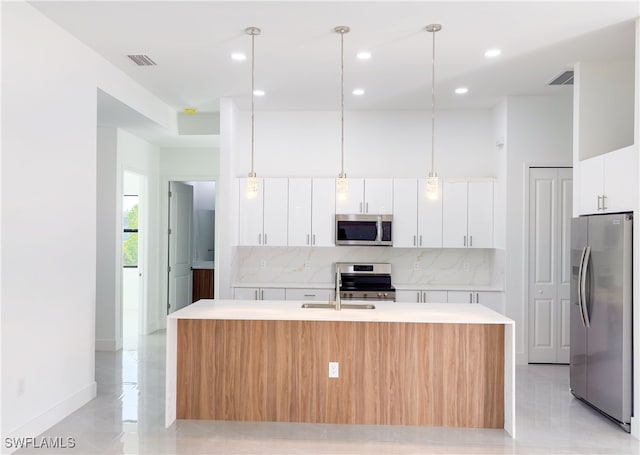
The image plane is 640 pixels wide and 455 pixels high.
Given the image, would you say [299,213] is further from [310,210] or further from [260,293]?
[260,293]

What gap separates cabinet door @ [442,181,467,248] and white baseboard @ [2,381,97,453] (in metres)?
3.97

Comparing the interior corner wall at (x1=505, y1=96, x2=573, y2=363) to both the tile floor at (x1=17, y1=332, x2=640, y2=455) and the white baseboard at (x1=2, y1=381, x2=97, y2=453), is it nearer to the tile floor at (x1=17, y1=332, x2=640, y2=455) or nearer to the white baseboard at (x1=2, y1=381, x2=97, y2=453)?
the tile floor at (x1=17, y1=332, x2=640, y2=455)

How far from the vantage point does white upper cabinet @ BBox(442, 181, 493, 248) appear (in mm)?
6059

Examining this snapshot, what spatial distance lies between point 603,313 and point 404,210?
2.58 metres

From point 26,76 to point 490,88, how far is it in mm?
4236

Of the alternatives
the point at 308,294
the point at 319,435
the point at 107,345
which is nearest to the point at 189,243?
the point at 107,345

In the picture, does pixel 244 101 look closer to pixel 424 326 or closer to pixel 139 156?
pixel 139 156

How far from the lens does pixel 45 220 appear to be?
3686 millimetres

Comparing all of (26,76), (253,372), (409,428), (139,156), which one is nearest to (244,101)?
(139,156)

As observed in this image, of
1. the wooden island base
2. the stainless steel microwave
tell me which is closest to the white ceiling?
the stainless steel microwave

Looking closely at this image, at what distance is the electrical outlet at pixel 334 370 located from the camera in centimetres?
389

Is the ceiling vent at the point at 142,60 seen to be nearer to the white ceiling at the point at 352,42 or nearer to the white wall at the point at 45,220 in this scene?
the white ceiling at the point at 352,42

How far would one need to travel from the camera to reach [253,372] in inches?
155

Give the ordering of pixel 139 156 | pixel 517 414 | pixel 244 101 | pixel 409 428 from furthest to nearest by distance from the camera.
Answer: pixel 139 156 < pixel 244 101 < pixel 517 414 < pixel 409 428
